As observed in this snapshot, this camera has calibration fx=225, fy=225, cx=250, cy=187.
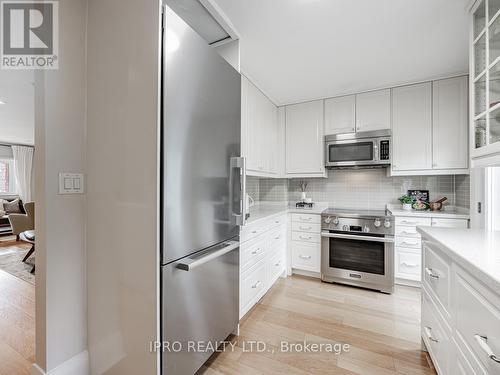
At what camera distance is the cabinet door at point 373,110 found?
282 cm

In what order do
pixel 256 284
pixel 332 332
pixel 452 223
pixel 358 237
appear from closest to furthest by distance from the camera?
pixel 332 332
pixel 256 284
pixel 452 223
pixel 358 237

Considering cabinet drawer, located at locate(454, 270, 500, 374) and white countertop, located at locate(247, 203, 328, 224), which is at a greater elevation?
white countertop, located at locate(247, 203, 328, 224)

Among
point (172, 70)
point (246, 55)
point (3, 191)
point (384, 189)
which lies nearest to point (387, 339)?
point (384, 189)

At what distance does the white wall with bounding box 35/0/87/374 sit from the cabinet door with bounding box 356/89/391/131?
2915 mm

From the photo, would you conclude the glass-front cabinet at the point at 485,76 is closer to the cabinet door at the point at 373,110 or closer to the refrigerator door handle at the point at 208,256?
the cabinet door at the point at 373,110

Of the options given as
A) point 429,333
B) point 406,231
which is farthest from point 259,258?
point 406,231

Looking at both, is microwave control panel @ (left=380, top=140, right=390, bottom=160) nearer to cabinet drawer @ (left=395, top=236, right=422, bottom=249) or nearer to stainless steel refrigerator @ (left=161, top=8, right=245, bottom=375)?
cabinet drawer @ (left=395, top=236, right=422, bottom=249)

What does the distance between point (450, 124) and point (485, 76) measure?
149cm

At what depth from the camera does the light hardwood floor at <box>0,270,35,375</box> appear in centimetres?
150

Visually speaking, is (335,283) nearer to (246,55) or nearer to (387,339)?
(387,339)

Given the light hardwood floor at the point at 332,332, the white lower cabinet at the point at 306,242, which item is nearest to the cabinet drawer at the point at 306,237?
the white lower cabinet at the point at 306,242

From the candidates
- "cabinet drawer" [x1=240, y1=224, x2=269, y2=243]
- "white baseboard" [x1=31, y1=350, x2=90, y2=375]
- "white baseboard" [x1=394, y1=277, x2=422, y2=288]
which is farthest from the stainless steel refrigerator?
"white baseboard" [x1=394, y1=277, x2=422, y2=288]

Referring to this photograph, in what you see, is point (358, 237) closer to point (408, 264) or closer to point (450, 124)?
point (408, 264)

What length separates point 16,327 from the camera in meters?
1.88
